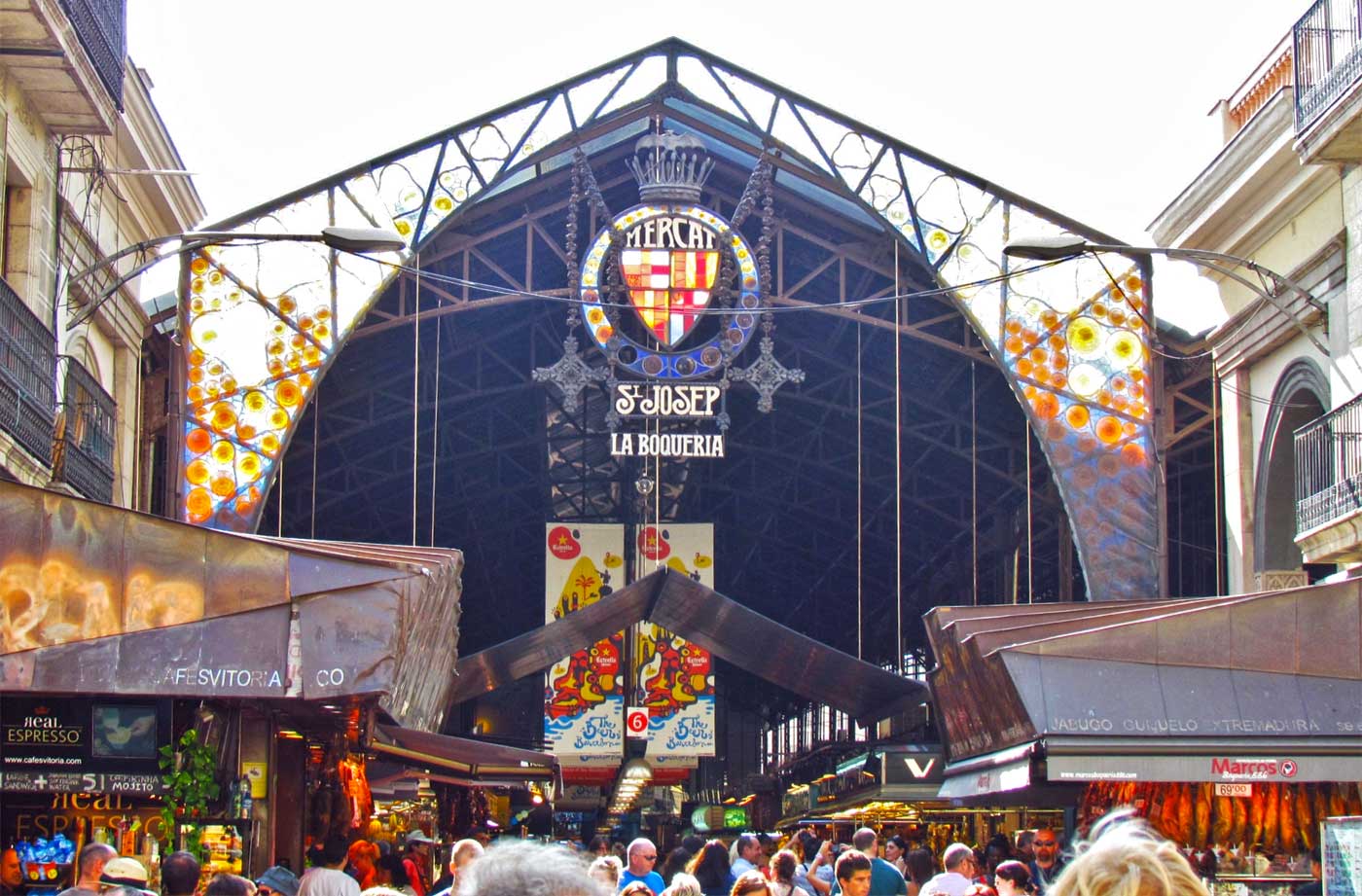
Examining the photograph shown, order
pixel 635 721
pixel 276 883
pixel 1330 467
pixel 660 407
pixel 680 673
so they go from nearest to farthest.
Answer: pixel 276 883
pixel 1330 467
pixel 660 407
pixel 635 721
pixel 680 673

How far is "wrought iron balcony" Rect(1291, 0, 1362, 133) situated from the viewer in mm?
20000

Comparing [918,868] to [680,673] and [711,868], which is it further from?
[680,673]

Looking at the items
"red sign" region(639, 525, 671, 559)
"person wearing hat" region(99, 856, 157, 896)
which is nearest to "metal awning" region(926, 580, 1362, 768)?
"person wearing hat" region(99, 856, 157, 896)

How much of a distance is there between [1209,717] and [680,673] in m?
20.0

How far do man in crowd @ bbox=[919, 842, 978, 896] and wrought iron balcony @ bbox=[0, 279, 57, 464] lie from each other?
9.62 metres

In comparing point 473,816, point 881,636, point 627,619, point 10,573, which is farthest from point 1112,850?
point 881,636

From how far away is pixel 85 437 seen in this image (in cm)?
2305

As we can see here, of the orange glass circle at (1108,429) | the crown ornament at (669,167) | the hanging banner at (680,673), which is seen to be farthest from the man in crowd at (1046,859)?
the hanging banner at (680,673)

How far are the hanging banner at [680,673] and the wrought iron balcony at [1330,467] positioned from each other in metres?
16.4

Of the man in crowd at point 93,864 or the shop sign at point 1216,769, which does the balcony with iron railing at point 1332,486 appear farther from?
the man in crowd at point 93,864

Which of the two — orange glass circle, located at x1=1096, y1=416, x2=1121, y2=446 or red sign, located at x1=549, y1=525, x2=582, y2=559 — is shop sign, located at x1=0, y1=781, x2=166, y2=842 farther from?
red sign, located at x1=549, y1=525, x2=582, y2=559

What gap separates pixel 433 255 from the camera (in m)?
30.0

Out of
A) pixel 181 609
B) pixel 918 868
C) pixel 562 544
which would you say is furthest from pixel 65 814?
pixel 562 544

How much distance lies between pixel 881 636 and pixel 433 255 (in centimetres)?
2567
